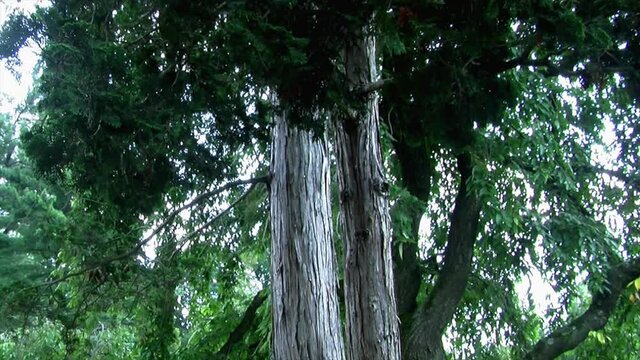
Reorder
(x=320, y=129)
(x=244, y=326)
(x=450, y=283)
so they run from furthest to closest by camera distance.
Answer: (x=244, y=326) → (x=450, y=283) → (x=320, y=129)

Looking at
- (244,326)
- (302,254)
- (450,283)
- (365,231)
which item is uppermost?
(244,326)

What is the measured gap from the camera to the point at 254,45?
12.0 ft

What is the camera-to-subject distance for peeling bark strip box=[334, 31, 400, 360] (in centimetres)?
509

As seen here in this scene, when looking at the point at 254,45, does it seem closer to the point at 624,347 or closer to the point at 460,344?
the point at 460,344

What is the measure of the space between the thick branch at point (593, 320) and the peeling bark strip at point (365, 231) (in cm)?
350

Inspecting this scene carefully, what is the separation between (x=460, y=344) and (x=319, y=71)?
6227 mm

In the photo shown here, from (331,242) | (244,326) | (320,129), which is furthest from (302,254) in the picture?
(244,326)

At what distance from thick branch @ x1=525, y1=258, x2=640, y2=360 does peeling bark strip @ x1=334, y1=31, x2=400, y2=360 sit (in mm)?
3497

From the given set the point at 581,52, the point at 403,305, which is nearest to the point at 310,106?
the point at 581,52

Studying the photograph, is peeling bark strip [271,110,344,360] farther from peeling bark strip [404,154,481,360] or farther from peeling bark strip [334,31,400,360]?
peeling bark strip [404,154,481,360]

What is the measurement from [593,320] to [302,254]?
13.0 feet

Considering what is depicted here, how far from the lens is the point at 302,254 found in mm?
6000

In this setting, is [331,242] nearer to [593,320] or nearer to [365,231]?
[365,231]

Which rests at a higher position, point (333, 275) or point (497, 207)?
point (497, 207)
